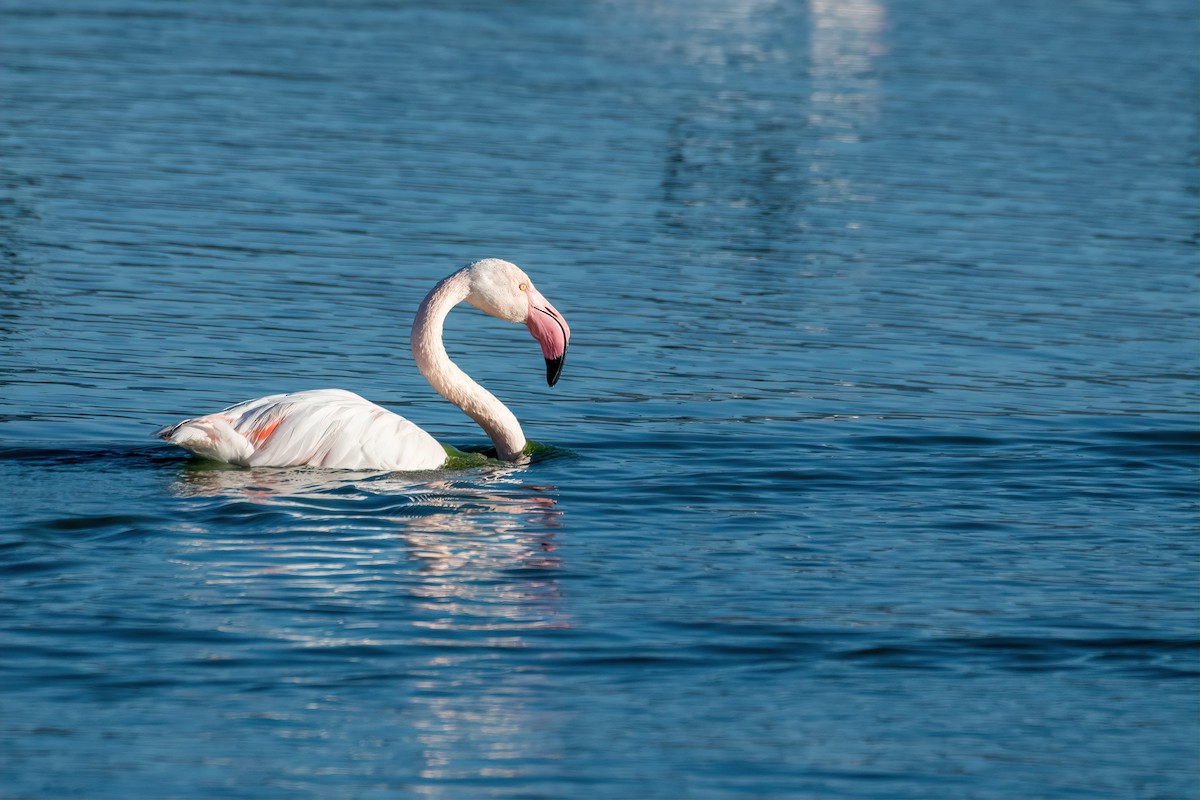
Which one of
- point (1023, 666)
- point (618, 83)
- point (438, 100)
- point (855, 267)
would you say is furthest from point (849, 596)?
point (618, 83)

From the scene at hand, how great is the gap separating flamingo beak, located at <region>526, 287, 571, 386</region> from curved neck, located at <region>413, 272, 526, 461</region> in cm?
39

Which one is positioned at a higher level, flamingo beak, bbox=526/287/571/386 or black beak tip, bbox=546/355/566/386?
flamingo beak, bbox=526/287/571/386

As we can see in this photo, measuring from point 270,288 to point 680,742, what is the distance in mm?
9787

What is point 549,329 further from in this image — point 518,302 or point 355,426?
→ point 355,426

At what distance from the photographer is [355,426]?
33.2 ft

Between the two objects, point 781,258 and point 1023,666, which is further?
point 781,258

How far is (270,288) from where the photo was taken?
51.6ft

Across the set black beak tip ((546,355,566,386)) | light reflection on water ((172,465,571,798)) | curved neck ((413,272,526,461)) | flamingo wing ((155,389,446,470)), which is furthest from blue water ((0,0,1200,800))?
black beak tip ((546,355,566,386))

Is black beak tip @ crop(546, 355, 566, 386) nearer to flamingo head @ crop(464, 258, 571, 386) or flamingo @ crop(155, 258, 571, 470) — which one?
flamingo head @ crop(464, 258, 571, 386)

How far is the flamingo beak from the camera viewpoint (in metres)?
11.4

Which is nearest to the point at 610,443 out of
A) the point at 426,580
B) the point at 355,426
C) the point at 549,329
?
the point at 549,329

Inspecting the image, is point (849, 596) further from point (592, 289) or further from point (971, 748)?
point (592, 289)

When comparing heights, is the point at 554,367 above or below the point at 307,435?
above

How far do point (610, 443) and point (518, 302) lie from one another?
1.08 m
